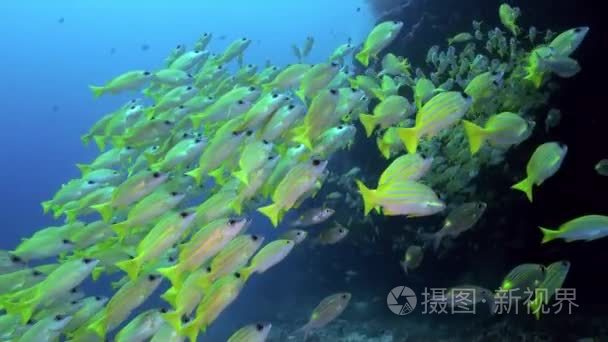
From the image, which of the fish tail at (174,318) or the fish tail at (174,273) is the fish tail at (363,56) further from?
the fish tail at (174,318)

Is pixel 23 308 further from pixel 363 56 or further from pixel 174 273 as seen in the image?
pixel 363 56

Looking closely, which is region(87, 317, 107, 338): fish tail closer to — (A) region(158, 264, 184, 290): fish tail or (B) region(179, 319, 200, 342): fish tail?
(A) region(158, 264, 184, 290): fish tail

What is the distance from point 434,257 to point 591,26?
5.27 metres

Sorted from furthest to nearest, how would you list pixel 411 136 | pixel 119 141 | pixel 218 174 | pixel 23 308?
pixel 119 141 < pixel 218 174 < pixel 23 308 < pixel 411 136

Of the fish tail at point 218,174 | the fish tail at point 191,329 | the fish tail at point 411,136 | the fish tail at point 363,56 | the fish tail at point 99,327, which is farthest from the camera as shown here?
the fish tail at point 363,56

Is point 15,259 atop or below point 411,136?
atop

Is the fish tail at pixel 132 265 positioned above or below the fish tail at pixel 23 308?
below

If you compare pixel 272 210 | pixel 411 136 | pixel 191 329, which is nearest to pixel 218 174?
pixel 272 210

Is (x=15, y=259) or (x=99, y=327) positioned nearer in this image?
(x=99, y=327)

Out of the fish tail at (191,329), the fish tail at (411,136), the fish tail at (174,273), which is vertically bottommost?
the fish tail at (191,329)

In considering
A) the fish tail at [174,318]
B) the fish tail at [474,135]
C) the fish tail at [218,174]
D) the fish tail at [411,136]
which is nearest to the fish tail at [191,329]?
the fish tail at [174,318]

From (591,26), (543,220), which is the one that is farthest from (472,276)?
(591,26)

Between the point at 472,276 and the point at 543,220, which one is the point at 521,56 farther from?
the point at 472,276

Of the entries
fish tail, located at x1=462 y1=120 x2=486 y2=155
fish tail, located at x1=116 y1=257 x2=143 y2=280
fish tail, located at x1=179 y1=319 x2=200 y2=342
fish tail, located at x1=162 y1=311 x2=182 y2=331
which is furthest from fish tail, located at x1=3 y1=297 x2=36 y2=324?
A: fish tail, located at x1=462 y1=120 x2=486 y2=155
